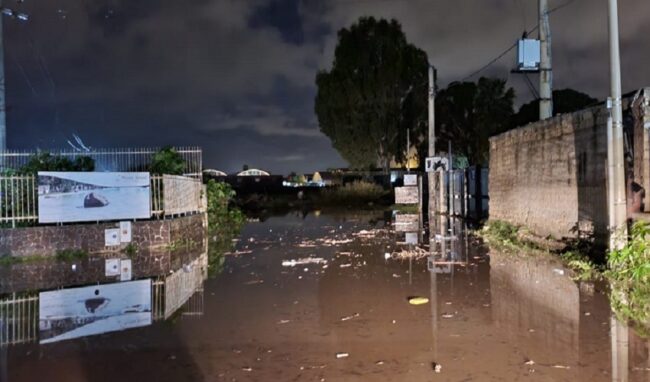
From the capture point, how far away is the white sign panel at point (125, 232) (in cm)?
1566

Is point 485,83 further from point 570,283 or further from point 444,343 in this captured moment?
point 444,343

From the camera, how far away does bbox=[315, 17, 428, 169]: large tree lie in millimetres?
46688

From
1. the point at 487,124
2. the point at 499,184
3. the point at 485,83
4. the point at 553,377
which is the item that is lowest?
the point at 553,377

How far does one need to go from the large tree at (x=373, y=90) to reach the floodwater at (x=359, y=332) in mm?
35085

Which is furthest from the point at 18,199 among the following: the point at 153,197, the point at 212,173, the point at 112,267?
the point at 212,173

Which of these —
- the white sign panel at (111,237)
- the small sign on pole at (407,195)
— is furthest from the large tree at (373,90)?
the white sign panel at (111,237)

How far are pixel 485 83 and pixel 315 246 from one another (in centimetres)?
4218

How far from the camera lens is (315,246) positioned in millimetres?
17312

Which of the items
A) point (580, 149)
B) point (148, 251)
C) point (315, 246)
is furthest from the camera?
point (315, 246)

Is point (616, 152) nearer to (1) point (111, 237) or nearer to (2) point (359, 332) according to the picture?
(2) point (359, 332)

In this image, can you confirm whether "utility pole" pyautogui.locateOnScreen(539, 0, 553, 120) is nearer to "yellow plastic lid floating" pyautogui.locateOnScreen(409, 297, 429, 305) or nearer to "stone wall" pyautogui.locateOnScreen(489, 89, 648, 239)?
"stone wall" pyautogui.locateOnScreen(489, 89, 648, 239)

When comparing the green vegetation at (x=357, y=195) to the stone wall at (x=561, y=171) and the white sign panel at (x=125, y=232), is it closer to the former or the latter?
the stone wall at (x=561, y=171)

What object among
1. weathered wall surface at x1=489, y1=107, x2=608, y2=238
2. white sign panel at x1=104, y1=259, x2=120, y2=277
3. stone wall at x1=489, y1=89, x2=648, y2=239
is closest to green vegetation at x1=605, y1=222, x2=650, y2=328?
stone wall at x1=489, y1=89, x2=648, y2=239

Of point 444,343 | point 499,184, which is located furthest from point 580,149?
point 444,343
